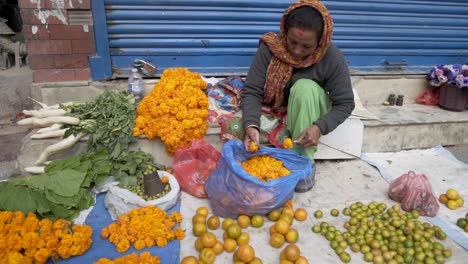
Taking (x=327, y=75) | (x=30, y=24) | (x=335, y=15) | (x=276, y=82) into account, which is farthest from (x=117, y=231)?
(x=335, y=15)

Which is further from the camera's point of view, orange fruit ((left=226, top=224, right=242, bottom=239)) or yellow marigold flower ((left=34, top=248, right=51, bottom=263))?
orange fruit ((left=226, top=224, right=242, bottom=239))

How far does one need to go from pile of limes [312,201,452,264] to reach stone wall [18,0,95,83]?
2.83 meters

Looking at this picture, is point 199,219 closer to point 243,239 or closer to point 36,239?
point 243,239

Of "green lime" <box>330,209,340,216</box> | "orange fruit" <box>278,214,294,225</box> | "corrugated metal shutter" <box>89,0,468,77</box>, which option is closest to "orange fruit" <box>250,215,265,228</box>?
"orange fruit" <box>278,214,294,225</box>

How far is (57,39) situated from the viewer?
3373 mm

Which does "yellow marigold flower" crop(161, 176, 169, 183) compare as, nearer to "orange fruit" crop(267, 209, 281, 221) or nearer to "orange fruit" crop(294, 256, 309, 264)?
"orange fruit" crop(267, 209, 281, 221)

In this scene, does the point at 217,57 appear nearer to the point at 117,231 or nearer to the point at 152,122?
the point at 152,122

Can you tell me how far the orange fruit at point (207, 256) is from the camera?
6.68ft

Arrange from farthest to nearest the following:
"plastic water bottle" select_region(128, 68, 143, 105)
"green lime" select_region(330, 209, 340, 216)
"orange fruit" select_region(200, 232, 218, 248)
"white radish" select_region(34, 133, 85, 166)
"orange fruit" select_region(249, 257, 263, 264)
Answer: "plastic water bottle" select_region(128, 68, 143, 105)
"white radish" select_region(34, 133, 85, 166)
"green lime" select_region(330, 209, 340, 216)
"orange fruit" select_region(200, 232, 218, 248)
"orange fruit" select_region(249, 257, 263, 264)

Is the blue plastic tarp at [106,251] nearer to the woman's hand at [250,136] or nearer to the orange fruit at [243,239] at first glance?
the orange fruit at [243,239]

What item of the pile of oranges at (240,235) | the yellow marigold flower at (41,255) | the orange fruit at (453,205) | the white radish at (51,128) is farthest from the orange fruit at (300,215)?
the white radish at (51,128)

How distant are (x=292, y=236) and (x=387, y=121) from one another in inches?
82.4

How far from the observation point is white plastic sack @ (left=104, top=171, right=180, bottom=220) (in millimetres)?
2463

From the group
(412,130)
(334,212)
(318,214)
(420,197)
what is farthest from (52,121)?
(412,130)
